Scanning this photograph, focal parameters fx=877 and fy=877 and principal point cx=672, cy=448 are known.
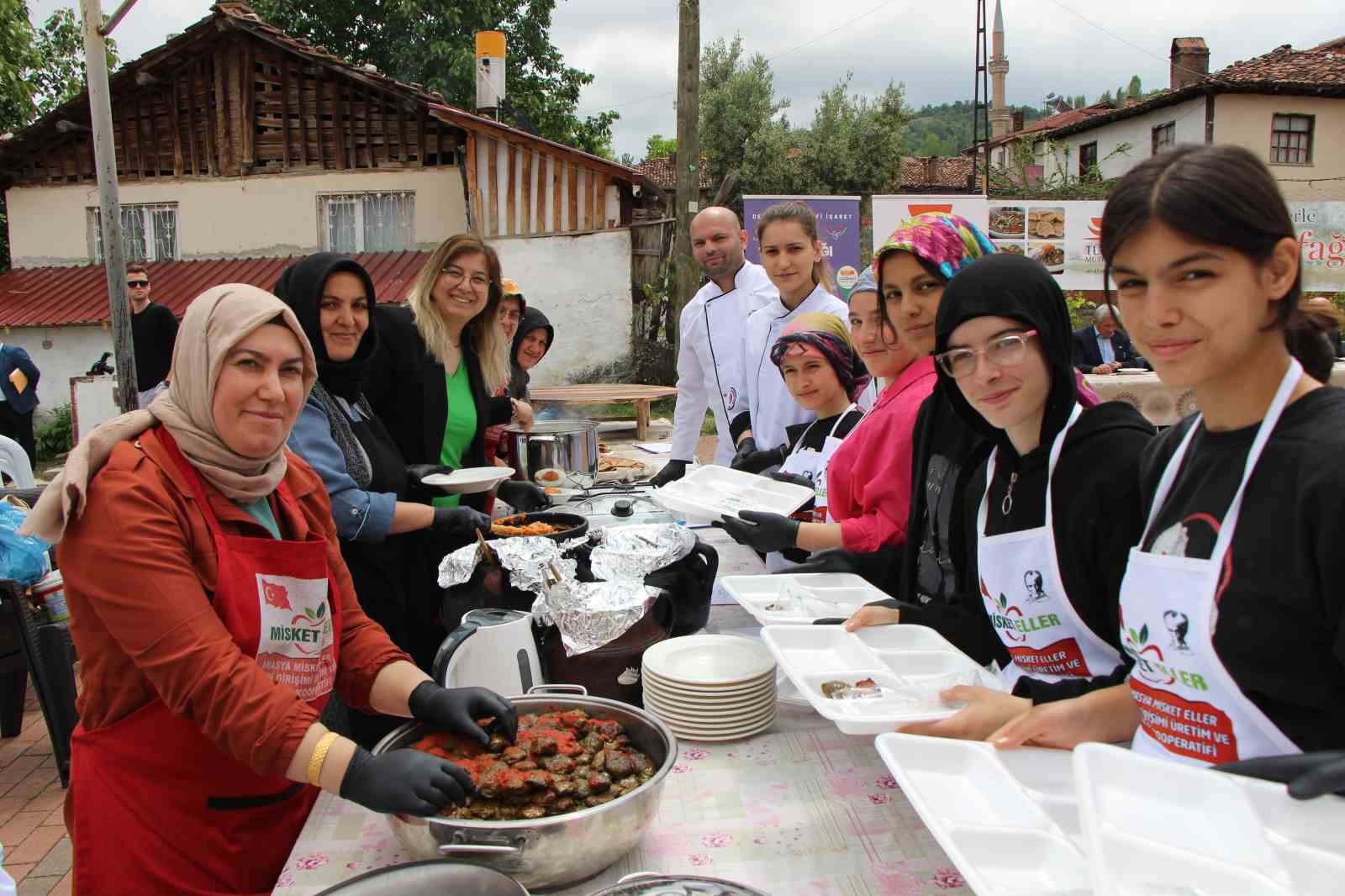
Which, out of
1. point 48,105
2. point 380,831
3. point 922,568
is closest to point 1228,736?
point 922,568

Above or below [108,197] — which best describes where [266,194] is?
above

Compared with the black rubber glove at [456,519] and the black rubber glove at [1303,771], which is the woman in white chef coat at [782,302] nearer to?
the black rubber glove at [456,519]

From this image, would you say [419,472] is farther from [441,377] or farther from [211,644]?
[211,644]

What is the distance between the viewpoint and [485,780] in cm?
→ 133

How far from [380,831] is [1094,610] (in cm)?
125

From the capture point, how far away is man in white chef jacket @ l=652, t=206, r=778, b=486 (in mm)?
4438

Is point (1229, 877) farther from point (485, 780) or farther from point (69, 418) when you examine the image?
point (69, 418)

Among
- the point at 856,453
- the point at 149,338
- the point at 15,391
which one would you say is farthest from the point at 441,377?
the point at 15,391

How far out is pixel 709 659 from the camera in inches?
74.5

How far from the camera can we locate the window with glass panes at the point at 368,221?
12.9 m

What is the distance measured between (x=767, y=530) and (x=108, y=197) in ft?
20.5

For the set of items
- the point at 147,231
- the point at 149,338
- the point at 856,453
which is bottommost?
the point at 856,453

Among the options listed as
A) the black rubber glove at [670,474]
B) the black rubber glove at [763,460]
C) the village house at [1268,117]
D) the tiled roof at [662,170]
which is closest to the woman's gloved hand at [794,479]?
the black rubber glove at [763,460]

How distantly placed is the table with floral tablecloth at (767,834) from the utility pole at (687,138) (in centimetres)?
765
